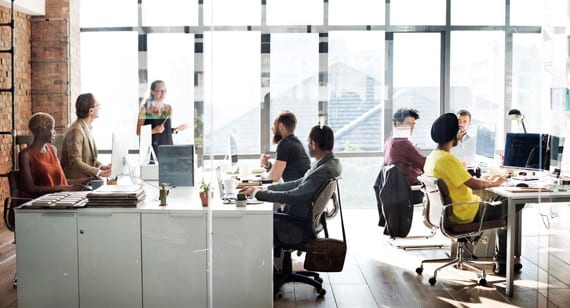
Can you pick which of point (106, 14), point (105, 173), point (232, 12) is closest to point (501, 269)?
point (232, 12)

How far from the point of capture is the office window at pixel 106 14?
13.7 feet

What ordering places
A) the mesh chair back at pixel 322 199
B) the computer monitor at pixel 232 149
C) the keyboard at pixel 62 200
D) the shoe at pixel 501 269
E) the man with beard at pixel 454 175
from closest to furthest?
the keyboard at pixel 62 200
the computer monitor at pixel 232 149
the mesh chair back at pixel 322 199
the man with beard at pixel 454 175
the shoe at pixel 501 269

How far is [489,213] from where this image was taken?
199 inches

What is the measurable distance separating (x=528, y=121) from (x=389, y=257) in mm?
1519

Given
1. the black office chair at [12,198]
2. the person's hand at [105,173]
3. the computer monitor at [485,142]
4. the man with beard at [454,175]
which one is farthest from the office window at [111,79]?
the computer monitor at [485,142]

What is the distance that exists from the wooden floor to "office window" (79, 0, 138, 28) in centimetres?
143

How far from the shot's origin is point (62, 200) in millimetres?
4133

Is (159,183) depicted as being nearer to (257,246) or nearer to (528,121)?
(257,246)

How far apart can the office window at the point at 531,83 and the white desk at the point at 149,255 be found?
210 centimetres

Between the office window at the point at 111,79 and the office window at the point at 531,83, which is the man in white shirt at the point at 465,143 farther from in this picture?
the office window at the point at 111,79

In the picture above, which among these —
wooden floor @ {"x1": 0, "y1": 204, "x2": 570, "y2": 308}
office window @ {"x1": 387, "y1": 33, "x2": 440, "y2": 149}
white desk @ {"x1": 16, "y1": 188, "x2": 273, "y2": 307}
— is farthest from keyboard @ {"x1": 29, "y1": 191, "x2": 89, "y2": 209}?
office window @ {"x1": 387, "y1": 33, "x2": 440, "y2": 149}

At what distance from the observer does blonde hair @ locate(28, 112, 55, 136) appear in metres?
4.16

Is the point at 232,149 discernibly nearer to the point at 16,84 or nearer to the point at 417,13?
the point at 16,84

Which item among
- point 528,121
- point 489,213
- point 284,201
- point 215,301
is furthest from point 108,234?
point 528,121
